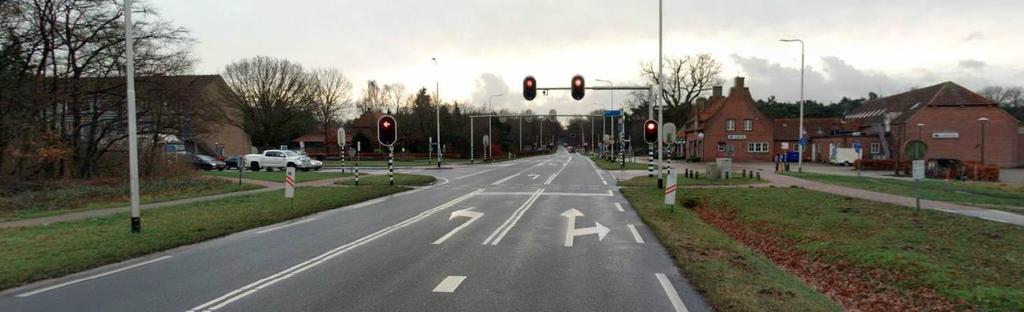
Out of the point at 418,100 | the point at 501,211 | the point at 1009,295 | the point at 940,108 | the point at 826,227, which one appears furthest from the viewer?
the point at 418,100

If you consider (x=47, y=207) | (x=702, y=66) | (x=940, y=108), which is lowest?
(x=47, y=207)

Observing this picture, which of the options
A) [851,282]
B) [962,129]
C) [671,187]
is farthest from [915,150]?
[962,129]

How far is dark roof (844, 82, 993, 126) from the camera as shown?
52969 mm

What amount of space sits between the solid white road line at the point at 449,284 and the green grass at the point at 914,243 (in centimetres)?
538

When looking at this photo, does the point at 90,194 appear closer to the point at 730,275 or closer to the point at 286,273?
the point at 286,273

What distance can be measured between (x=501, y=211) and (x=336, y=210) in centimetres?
448

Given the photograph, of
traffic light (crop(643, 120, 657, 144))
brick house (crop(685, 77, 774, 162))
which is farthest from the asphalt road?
brick house (crop(685, 77, 774, 162))

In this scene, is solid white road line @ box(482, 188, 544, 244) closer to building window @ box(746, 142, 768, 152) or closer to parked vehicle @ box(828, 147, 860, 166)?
parked vehicle @ box(828, 147, 860, 166)

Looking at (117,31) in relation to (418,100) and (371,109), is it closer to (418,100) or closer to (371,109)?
(418,100)

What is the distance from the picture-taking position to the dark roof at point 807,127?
224 ft

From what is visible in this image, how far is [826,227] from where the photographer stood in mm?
11750

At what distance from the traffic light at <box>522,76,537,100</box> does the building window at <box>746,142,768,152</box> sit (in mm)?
46828

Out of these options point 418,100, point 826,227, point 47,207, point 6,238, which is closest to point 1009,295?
point 826,227

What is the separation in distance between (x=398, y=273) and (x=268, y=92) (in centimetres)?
6230
